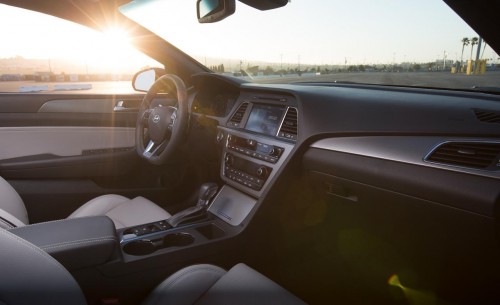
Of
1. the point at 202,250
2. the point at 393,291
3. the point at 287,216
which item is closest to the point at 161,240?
the point at 202,250

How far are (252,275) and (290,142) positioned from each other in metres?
0.96

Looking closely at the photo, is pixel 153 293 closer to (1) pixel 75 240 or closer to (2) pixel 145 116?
(1) pixel 75 240

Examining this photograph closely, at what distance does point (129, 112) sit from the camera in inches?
154

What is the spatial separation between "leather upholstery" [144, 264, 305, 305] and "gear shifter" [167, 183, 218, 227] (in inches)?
31.3

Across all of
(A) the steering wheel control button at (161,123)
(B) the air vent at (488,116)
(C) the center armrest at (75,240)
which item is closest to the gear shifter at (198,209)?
(A) the steering wheel control button at (161,123)

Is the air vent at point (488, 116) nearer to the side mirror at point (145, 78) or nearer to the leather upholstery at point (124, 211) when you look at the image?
the leather upholstery at point (124, 211)

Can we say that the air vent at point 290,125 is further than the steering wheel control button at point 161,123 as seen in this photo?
No

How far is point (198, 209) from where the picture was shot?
2846mm

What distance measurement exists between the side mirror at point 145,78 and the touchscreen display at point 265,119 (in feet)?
3.77

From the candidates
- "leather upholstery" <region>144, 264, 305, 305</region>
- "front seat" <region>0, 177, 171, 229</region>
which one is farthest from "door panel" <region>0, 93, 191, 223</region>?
"leather upholstery" <region>144, 264, 305, 305</region>

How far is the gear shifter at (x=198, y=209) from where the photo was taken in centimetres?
263

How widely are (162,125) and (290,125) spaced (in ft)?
3.28

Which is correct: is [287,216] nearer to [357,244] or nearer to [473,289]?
[357,244]

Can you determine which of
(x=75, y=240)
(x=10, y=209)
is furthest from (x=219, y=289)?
(x=10, y=209)
